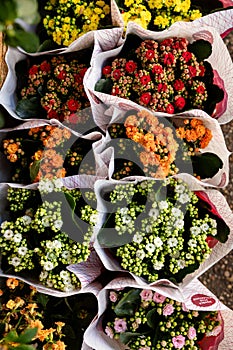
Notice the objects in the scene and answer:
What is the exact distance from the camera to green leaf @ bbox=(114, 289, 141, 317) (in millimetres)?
1331

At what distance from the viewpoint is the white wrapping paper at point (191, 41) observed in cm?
130

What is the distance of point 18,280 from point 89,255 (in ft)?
0.65

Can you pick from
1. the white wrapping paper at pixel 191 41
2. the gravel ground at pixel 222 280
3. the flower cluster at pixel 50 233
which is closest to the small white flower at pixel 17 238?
the flower cluster at pixel 50 233

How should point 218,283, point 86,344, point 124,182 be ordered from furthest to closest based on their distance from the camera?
1. point 218,283
2. point 86,344
3. point 124,182

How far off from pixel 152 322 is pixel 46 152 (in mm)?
521

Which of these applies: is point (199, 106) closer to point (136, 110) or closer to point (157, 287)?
point (136, 110)

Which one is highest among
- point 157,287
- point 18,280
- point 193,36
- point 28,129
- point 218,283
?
point 193,36

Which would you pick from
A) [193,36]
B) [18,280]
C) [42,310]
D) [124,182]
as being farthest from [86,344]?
[193,36]

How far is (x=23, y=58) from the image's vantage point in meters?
1.42

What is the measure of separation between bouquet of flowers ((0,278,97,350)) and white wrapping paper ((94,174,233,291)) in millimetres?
203

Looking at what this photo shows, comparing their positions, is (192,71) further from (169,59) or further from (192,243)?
(192,243)

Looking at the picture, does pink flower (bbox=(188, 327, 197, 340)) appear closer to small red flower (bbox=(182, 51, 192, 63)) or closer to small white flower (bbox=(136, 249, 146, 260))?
small white flower (bbox=(136, 249, 146, 260))

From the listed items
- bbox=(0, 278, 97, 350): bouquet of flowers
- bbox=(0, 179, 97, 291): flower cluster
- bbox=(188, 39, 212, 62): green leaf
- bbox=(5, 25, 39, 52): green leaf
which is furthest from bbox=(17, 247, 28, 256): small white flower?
bbox=(5, 25, 39, 52): green leaf

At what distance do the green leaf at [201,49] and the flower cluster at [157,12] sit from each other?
0.35 ft
